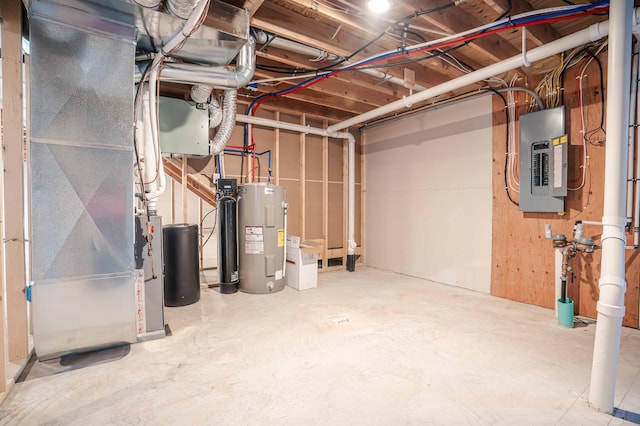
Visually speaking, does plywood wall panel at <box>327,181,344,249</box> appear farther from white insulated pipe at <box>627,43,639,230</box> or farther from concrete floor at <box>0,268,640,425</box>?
white insulated pipe at <box>627,43,639,230</box>

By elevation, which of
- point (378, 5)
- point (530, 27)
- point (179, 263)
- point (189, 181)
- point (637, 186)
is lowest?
point (179, 263)

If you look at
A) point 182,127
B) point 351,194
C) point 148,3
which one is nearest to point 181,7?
point 148,3

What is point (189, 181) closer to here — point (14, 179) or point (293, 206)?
point (293, 206)

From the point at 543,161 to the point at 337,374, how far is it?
110 inches

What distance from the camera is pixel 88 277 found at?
78.7 inches

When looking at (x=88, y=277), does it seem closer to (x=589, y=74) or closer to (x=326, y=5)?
(x=326, y=5)

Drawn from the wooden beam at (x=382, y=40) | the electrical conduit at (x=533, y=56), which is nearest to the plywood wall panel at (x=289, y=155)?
the electrical conduit at (x=533, y=56)

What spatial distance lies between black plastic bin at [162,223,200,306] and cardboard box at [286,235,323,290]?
117 cm

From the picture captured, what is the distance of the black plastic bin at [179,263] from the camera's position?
3.24m

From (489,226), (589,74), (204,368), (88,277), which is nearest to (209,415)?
(204,368)

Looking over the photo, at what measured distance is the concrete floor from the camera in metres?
1.62

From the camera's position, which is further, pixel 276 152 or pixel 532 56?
pixel 276 152

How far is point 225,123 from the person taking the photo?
3.74m

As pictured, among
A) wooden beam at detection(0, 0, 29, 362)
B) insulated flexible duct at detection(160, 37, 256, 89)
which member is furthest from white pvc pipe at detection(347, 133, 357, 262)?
wooden beam at detection(0, 0, 29, 362)
